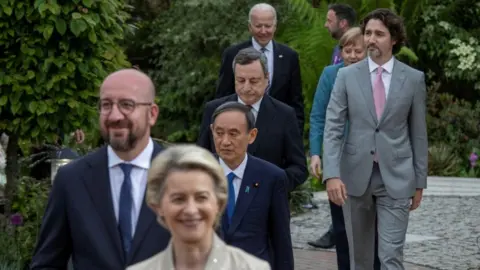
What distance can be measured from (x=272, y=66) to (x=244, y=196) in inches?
157

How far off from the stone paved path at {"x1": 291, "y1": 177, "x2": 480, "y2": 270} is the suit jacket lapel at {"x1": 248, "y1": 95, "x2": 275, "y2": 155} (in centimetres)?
294

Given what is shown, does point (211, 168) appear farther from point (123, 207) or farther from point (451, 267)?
point (451, 267)

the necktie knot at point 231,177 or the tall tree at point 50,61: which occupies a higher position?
the tall tree at point 50,61

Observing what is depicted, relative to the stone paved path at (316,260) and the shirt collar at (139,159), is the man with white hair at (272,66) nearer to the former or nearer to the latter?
the stone paved path at (316,260)

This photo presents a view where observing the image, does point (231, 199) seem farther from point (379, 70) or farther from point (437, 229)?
point (437, 229)

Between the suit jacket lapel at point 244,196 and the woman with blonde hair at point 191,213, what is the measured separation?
8.00ft

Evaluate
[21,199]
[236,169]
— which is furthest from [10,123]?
[236,169]

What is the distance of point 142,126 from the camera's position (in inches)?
210

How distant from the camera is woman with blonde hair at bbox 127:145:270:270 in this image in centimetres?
400

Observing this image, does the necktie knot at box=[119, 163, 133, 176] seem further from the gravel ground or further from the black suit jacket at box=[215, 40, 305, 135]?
the gravel ground

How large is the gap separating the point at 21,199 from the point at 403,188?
135 inches

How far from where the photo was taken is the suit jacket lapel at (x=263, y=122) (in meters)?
8.38

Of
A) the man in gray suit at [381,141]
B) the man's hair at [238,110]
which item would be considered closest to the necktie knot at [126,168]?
the man's hair at [238,110]

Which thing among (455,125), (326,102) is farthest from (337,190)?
(455,125)
